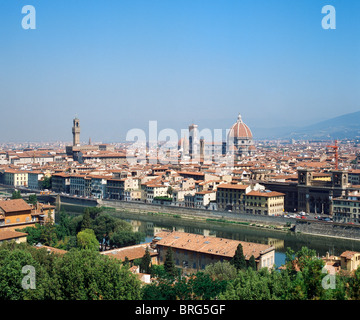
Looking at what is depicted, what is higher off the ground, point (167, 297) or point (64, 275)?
point (64, 275)

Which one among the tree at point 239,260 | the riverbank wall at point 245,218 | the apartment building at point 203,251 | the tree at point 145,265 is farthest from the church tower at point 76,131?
the tree at point 239,260

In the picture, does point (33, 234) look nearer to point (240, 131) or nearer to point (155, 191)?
point (155, 191)

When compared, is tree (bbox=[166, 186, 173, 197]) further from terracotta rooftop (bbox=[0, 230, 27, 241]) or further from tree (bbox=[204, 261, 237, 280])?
tree (bbox=[204, 261, 237, 280])

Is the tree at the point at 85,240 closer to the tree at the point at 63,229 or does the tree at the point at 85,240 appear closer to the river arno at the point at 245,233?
the tree at the point at 63,229

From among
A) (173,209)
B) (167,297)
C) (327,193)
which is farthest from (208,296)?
(173,209)

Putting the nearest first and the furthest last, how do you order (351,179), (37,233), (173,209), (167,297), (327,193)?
(167,297) < (37,233) < (327,193) < (173,209) < (351,179)

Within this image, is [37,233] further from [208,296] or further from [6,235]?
[208,296]

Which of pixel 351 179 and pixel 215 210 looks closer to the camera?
pixel 215 210

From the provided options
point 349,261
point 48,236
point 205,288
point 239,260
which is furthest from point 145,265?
point 48,236

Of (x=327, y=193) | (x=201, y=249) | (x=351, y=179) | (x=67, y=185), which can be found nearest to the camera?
(x=201, y=249)
